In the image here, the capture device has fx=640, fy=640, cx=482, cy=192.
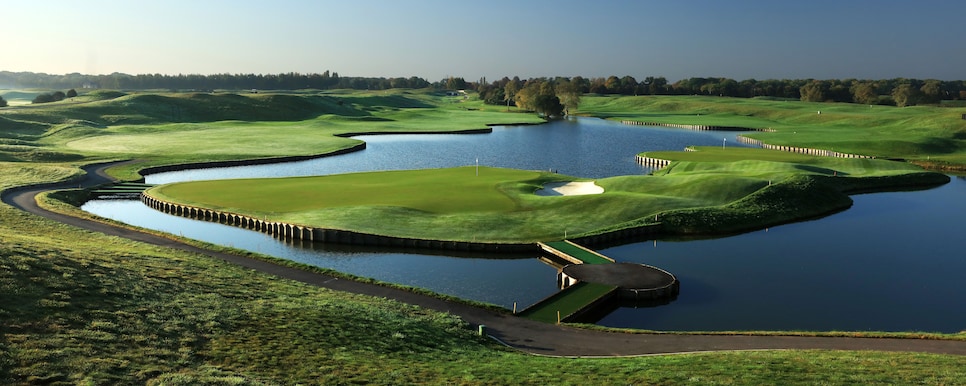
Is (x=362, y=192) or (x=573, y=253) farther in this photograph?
(x=362, y=192)

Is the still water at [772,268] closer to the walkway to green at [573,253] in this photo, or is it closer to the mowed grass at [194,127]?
the walkway to green at [573,253]

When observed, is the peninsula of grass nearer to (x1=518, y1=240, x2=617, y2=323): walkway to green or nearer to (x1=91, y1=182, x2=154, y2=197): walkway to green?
(x1=91, y1=182, x2=154, y2=197): walkway to green

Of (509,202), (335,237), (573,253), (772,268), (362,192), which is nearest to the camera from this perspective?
(772,268)

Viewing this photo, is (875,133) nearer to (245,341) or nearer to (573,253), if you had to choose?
(573,253)

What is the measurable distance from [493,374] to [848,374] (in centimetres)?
1156

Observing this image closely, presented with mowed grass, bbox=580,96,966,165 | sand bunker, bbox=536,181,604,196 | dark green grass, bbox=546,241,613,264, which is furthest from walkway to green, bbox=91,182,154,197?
mowed grass, bbox=580,96,966,165

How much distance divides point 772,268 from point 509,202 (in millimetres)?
22720

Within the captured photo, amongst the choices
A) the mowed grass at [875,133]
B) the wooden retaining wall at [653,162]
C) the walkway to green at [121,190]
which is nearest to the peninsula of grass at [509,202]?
the walkway to green at [121,190]

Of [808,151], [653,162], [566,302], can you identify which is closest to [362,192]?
[566,302]

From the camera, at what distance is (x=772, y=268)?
42.3 metres

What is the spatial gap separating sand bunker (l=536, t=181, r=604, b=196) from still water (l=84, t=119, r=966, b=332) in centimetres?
1556

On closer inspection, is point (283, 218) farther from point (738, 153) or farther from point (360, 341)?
point (738, 153)

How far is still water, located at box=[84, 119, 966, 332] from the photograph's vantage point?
3366 cm

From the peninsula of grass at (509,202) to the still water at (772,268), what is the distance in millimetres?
2524
